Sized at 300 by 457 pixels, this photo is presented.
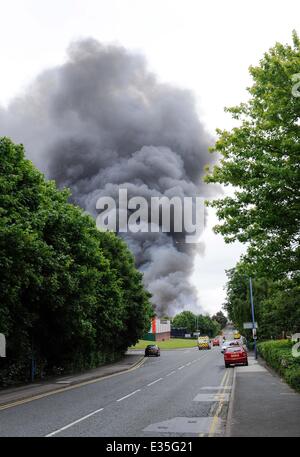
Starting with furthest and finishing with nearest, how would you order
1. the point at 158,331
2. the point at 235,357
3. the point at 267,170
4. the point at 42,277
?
1. the point at 158,331
2. the point at 235,357
3. the point at 42,277
4. the point at 267,170

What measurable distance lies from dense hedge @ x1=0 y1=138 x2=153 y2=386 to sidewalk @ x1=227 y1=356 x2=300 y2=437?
9.61 meters

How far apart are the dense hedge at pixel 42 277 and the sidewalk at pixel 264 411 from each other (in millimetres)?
9606

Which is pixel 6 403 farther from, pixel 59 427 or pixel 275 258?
pixel 275 258

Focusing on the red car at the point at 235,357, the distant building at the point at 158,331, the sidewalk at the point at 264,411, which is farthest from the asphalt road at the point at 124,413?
the distant building at the point at 158,331

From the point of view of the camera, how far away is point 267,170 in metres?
12.5

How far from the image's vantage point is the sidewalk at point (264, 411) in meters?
10.1

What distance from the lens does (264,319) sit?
5122 centimetres

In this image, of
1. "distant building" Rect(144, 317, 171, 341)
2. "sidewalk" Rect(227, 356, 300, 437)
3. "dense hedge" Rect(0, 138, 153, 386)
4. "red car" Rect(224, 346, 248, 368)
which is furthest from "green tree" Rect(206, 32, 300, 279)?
"distant building" Rect(144, 317, 171, 341)

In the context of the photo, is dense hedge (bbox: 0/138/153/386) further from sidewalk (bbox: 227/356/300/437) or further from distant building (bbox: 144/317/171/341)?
distant building (bbox: 144/317/171/341)

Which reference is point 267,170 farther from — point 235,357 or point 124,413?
point 235,357

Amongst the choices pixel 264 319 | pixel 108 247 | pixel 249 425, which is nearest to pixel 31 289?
pixel 249 425

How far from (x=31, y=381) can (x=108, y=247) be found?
22.3 meters

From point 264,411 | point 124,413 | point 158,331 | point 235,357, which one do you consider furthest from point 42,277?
point 158,331

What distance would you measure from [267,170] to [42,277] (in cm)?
1168
